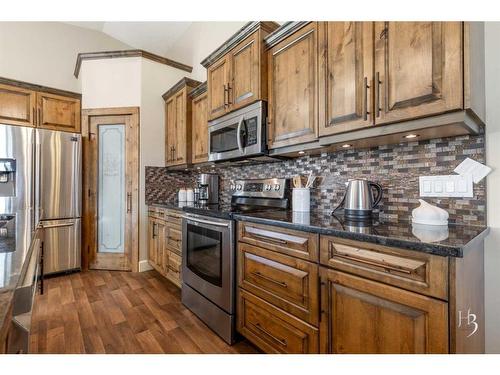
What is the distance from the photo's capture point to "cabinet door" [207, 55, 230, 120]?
2.24m

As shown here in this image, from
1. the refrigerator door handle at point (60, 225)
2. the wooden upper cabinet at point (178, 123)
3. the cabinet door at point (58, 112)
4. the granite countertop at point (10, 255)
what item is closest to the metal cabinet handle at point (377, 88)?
the granite countertop at point (10, 255)

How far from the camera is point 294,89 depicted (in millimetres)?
1753

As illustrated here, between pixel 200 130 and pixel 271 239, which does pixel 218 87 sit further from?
pixel 271 239

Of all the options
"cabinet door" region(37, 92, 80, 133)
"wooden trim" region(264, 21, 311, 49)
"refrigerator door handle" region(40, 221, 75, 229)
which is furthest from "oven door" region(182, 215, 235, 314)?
"cabinet door" region(37, 92, 80, 133)

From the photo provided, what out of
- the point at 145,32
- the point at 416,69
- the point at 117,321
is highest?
the point at 145,32

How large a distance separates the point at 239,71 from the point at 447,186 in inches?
65.0

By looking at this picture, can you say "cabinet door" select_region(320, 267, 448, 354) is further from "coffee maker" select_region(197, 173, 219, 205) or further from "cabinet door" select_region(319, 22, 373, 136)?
"coffee maker" select_region(197, 173, 219, 205)

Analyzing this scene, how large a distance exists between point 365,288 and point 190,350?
→ 1.24 meters

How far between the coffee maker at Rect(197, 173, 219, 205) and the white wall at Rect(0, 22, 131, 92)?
2730 mm

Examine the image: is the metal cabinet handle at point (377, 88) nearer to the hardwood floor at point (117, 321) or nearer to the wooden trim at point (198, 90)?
the hardwood floor at point (117, 321)

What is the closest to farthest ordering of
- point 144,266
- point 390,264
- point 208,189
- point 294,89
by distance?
point 390,264, point 294,89, point 208,189, point 144,266

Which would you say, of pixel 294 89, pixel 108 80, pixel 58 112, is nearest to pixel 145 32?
pixel 108 80
